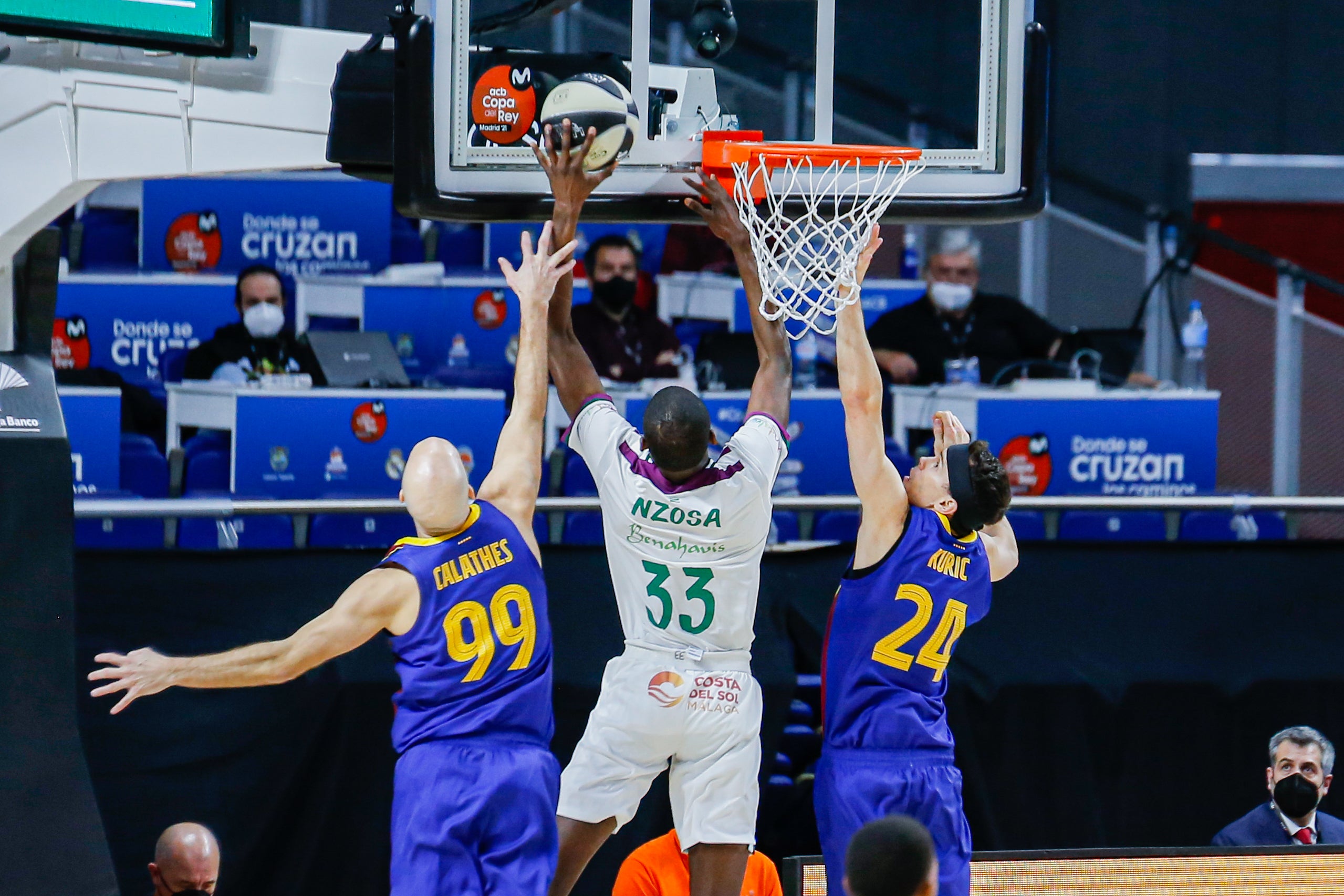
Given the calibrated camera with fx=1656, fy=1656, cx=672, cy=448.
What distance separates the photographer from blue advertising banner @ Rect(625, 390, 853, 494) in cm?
892

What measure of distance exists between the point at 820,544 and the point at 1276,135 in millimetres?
8191

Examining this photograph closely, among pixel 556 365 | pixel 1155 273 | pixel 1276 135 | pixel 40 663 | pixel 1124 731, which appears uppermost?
pixel 1276 135

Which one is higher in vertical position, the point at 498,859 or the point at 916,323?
the point at 916,323

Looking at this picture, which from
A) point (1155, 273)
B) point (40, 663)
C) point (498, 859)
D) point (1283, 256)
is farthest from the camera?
point (1283, 256)

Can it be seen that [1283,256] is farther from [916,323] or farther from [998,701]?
[998,701]

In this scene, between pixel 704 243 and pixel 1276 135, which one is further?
pixel 1276 135

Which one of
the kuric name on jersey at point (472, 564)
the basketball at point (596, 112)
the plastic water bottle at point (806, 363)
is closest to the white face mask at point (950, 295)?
the plastic water bottle at point (806, 363)

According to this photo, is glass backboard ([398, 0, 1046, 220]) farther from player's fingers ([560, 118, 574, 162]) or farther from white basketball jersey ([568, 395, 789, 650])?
white basketball jersey ([568, 395, 789, 650])

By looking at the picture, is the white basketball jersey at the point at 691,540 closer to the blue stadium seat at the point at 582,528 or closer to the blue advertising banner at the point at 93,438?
the blue stadium seat at the point at 582,528

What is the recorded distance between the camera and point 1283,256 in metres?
13.6

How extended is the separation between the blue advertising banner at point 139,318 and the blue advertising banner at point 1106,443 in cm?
462

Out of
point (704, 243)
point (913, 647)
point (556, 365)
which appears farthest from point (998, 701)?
point (704, 243)

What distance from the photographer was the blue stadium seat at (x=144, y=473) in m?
8.41

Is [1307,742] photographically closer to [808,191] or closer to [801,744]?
[801,744]
